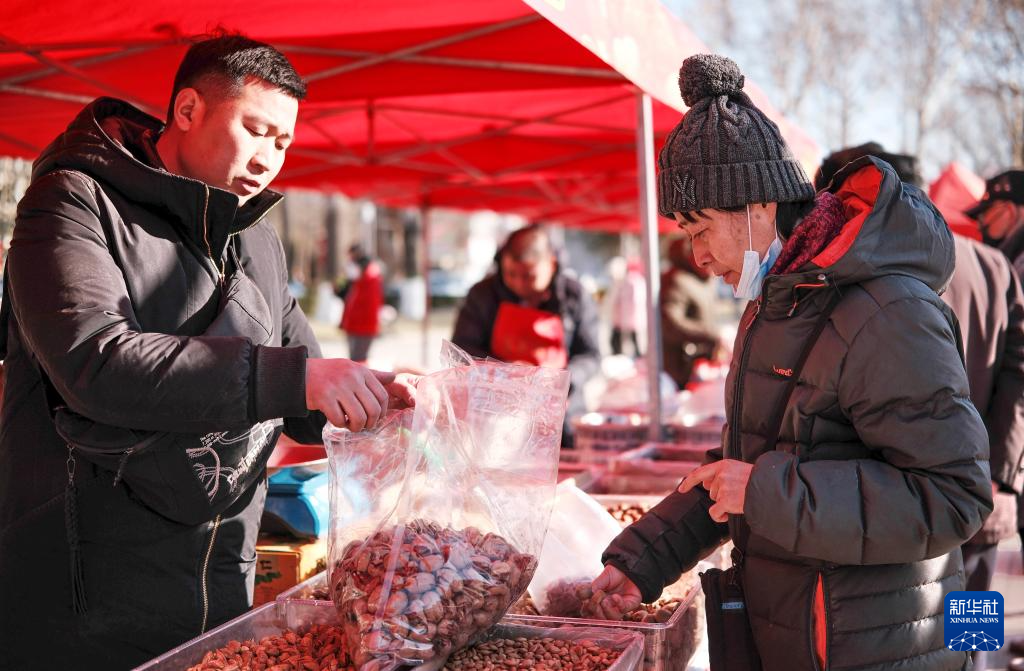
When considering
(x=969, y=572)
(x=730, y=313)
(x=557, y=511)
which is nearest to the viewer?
(x=557, y=511)

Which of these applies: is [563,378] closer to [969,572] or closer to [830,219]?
[830,219]

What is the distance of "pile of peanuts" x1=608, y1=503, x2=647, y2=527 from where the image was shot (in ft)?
9.29

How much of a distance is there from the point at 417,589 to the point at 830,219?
0.95 metres

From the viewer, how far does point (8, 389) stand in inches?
67.7

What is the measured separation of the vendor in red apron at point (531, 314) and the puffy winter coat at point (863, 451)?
2975 millimetres

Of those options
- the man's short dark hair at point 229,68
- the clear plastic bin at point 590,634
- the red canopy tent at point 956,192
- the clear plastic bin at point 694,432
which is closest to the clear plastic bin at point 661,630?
the clear plastic bin at point 590,634

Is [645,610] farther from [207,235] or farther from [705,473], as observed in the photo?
[207,235]

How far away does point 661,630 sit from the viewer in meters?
1.76

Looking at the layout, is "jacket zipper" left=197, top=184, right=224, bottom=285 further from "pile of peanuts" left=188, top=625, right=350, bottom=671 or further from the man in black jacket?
"pile of peanuts" left=188, top=625, right=350, bottom=671

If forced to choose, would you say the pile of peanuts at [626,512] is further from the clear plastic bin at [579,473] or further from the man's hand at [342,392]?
the man's hand at [342,392]

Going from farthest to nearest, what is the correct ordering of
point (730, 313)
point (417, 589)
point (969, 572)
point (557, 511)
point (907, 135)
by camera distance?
1. point (730, 313)
2. point (907, 135)
3. point (969, 572)
4. point (557, 511)
5. point (417, 589)

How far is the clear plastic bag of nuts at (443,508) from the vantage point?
1.47 meters

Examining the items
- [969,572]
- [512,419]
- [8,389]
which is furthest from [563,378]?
[969,572]

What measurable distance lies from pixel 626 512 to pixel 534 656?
4.39ft
